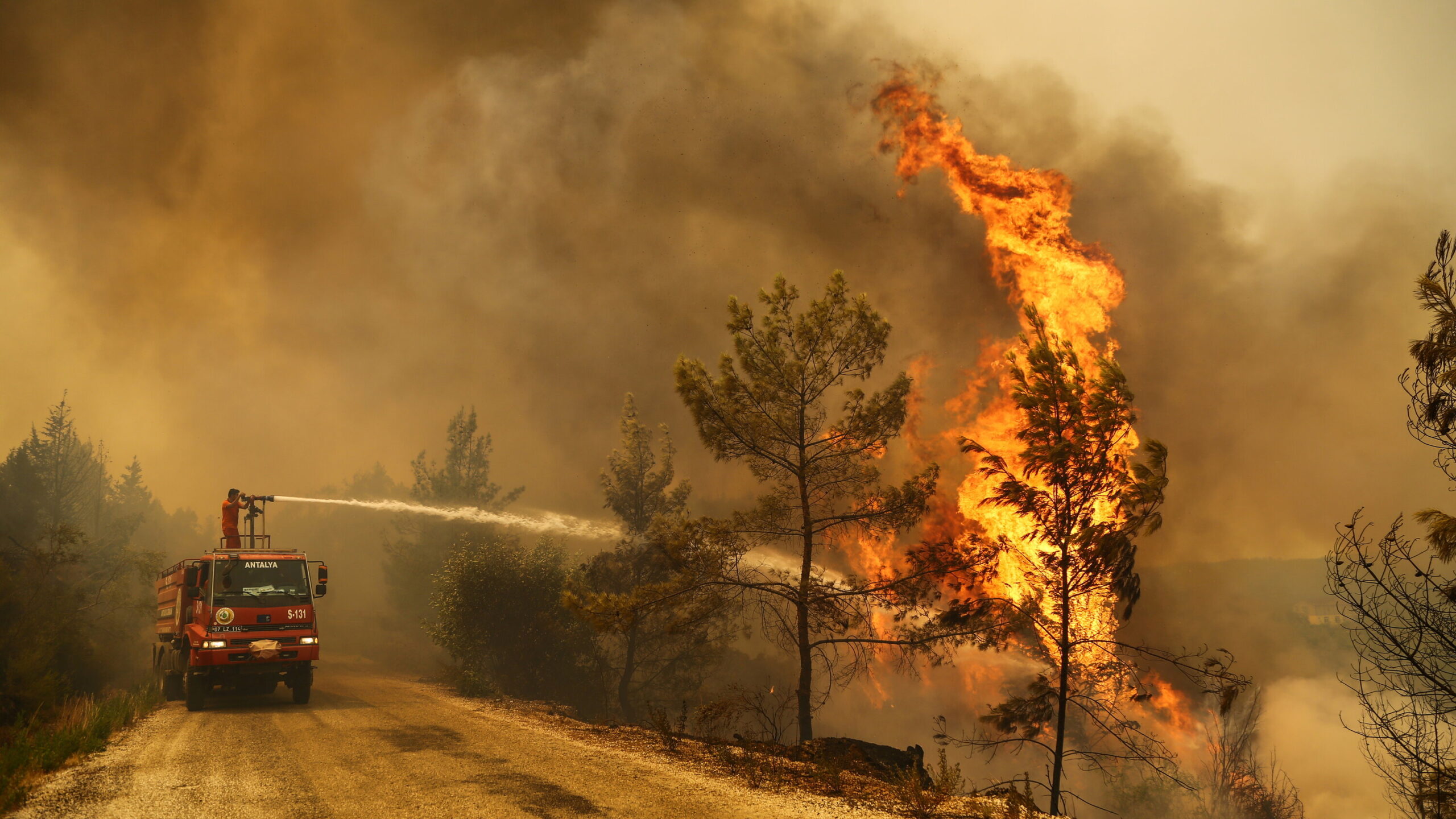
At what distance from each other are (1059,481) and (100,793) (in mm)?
17092

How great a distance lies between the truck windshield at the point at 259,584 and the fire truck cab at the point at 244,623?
16mm

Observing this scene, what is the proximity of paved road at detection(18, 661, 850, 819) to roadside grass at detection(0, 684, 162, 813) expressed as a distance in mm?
341

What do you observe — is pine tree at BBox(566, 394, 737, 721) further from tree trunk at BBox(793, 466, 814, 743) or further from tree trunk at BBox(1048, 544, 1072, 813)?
tree trunk at BBox(1048, 544, 1072, 813)

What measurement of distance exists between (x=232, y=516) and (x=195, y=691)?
234 inches

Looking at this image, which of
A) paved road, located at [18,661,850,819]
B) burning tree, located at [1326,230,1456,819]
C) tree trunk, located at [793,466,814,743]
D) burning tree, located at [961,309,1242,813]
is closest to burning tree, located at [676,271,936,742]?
tree trunk, located at [793,466,814,743]

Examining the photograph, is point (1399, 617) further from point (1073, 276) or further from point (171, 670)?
point (171, 670)

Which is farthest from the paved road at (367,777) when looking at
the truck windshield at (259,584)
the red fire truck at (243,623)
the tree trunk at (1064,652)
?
the tree trunk at (1064,652)

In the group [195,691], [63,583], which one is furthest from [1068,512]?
[63,583]

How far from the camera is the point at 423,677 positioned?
33.9 metres

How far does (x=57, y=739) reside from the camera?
44.7 feet

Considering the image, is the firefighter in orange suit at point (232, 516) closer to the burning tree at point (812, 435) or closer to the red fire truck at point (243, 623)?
the red fire truck at point (243, 623)

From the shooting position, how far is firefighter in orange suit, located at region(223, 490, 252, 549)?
22594 mm

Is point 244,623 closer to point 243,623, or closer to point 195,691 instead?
point 243,623

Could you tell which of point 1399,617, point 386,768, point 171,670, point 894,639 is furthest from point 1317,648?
point 171,670
